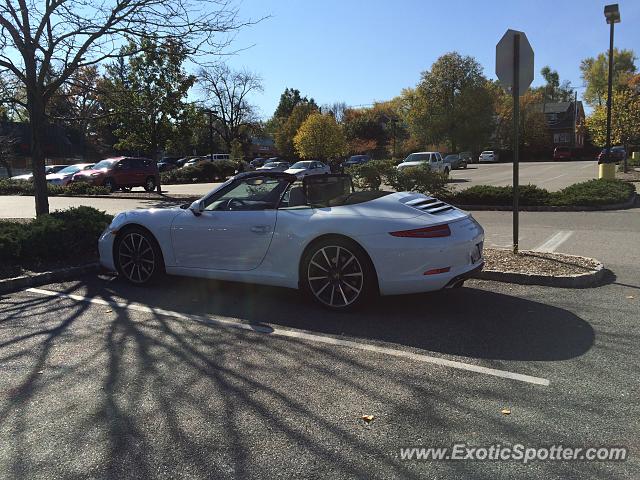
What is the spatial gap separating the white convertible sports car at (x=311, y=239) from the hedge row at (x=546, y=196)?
8745 mm

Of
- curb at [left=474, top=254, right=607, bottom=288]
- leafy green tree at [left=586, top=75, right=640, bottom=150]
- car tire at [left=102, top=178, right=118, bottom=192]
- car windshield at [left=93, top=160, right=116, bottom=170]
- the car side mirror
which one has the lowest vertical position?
curb at [left=474, top=254, right=607, bottom=288]

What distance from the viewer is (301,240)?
5.35 m

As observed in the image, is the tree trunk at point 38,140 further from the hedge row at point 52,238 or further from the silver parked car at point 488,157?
the silver parked car at point 488,157

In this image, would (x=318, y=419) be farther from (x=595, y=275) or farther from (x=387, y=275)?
(x=595, y=275)

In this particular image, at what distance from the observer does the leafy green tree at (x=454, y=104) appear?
60062mm

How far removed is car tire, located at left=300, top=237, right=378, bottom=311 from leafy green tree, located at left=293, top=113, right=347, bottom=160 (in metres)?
39.8

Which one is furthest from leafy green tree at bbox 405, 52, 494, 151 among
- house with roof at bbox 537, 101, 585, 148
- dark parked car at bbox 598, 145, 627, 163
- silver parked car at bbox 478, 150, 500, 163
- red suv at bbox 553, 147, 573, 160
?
house with roof at bbox 537, 101, 585, 148

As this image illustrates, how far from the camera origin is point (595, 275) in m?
6.37

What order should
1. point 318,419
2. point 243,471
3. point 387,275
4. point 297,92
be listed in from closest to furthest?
point 243,471 → point 318,419 → point 387,275 → point 297,92

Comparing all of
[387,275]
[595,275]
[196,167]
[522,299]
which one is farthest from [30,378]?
[196,167]

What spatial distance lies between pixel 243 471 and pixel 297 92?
107 meters

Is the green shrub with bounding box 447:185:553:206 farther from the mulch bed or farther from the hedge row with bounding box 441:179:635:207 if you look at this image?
the mulch bed

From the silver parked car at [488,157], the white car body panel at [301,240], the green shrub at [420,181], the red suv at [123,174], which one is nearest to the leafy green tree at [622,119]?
the green shrub at [420,181]

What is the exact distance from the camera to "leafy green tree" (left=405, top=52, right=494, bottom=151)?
6006 centimetres
